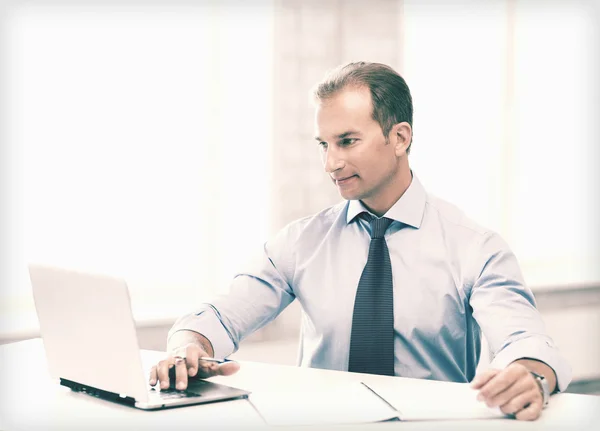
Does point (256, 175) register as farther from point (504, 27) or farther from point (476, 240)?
point (504, 27)

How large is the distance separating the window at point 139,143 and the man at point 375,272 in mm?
979

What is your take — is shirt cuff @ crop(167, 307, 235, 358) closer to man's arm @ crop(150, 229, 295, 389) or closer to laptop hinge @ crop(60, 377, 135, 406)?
man's arm @ crop(150, 229, 295, 389)

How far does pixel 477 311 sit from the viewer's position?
1866mm

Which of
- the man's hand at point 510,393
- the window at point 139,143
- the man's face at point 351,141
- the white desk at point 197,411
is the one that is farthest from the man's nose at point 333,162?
the window at point 139,143

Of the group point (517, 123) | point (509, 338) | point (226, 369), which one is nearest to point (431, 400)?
point (509, 338)

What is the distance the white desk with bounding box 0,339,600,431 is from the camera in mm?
1403

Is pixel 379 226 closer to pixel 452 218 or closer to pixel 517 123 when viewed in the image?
pixel 452 218

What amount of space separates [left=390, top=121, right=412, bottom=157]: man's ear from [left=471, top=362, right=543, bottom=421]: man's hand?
0.82 m

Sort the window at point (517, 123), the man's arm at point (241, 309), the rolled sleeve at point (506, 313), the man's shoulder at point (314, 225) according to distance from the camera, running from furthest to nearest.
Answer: the window at point (517, 123) < the man's shoulder at point (314, 225) < the man's arm at point (241, 309) < the rolled sleeve at point (506, 313)

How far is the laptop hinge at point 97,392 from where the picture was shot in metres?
1.50

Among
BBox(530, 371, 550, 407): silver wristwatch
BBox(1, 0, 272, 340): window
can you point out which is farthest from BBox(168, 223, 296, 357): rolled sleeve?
BBox(1, 0, 272, 340): window

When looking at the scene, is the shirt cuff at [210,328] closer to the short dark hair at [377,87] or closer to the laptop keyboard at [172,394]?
the laptop keyboard at [172,394]

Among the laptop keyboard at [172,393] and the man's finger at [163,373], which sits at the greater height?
the man's finger at [163,373]

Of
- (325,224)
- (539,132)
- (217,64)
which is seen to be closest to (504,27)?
(539,132)
